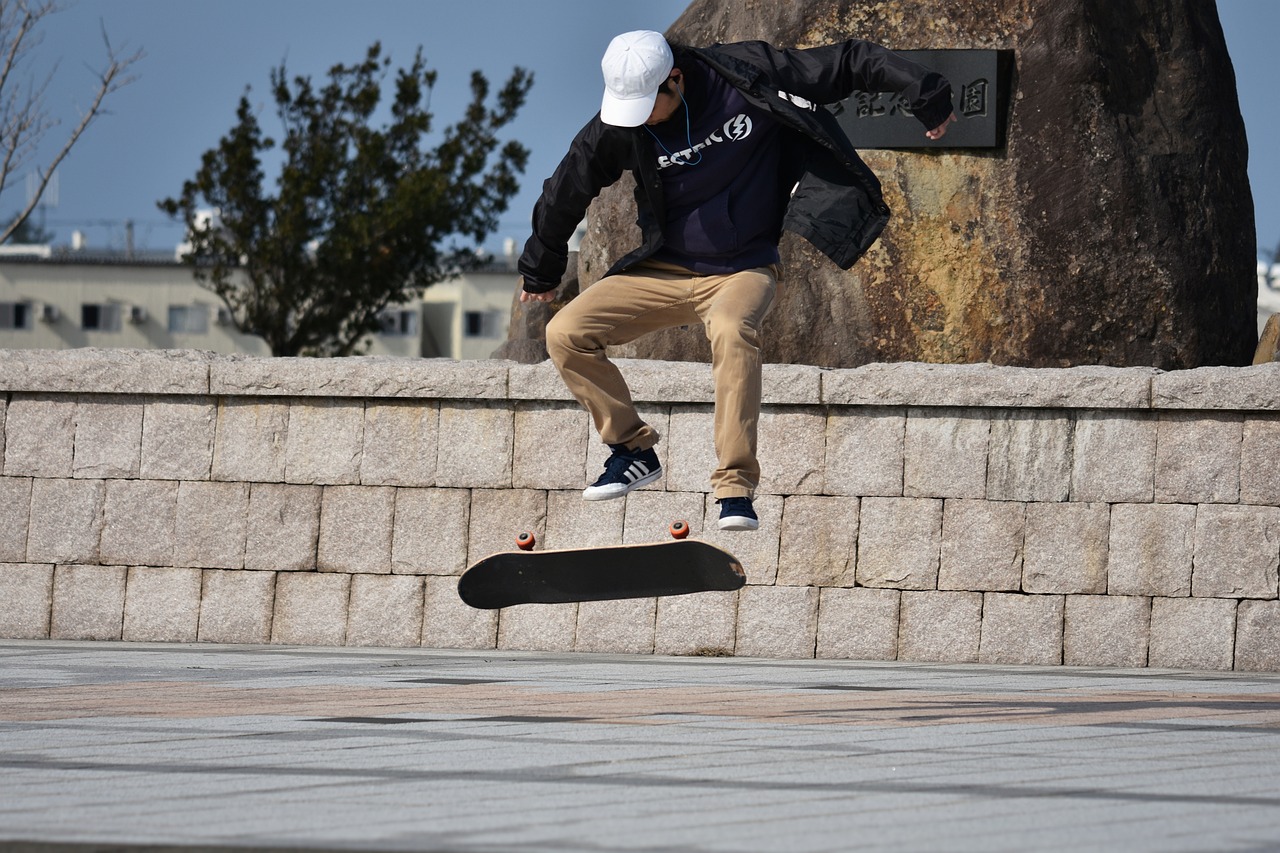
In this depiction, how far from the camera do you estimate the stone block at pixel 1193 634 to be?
8.66m

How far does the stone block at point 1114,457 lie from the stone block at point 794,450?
1339 millimetres

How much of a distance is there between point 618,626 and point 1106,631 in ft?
8.58

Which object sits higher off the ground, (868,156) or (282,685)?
(868,156)

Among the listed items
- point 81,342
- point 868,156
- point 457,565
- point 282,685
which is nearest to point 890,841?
point 282,685

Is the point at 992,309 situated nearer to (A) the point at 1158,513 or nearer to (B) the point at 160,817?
(A) the point at 1158,513

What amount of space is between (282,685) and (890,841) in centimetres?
418

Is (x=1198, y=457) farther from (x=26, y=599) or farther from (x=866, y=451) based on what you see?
(x=26, y=599)

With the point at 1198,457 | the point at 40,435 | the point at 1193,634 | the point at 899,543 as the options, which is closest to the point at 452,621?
the point at 899,543

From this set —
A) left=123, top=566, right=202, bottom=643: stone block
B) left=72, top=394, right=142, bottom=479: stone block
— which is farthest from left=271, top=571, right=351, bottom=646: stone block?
left=72, top=394, right=142, bottom=479: stone block

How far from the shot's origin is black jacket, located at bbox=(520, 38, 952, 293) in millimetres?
6145

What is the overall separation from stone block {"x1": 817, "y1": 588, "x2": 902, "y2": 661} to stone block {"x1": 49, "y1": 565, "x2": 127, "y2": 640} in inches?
165

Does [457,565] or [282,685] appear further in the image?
[457,565]

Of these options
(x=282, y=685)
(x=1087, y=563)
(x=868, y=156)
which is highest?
(x=868, y=156)

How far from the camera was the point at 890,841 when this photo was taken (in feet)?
10.6
